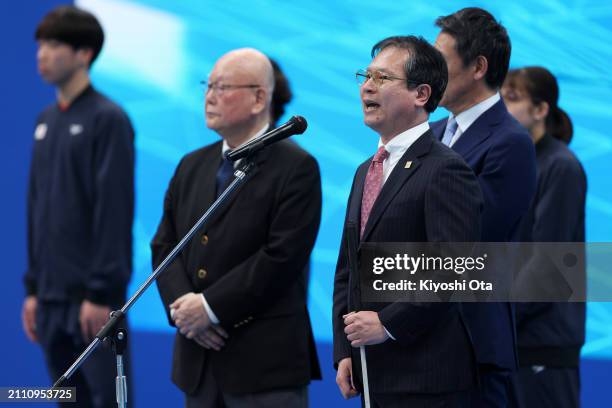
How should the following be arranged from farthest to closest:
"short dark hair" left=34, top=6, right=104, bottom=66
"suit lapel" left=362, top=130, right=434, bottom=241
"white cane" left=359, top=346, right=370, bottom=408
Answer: "short dark hair" left=34, top=6, right=104, bottom=66 < "suit lapel" left=362, top=130, right=434, bottom=241 < "white cane" left=359, top=346, right=370, bottom=408

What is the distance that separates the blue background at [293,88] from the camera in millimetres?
4234

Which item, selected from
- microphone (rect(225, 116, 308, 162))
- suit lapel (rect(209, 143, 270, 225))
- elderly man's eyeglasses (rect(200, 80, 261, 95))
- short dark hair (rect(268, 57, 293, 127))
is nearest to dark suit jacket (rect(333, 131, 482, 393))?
microphone (rect(225, 116, 308, 162))

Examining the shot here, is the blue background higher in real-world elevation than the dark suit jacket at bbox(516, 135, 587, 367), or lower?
higher

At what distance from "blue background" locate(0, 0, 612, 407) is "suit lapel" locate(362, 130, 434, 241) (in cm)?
167

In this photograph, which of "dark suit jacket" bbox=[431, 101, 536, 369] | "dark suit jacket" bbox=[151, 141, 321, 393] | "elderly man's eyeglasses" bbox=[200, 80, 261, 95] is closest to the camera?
"dark suit jacket" bbox=[431, 101, 536, 369]

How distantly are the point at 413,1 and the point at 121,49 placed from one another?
1.66 m

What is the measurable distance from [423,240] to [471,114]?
0.65 meters

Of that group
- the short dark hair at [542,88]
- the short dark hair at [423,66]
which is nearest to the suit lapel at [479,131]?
the short dark hair at [423,66]

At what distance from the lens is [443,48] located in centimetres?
317

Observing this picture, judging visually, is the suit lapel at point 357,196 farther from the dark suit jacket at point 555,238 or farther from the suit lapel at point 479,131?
the dark suit jacket at point 555,238

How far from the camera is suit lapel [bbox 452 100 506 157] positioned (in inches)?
120

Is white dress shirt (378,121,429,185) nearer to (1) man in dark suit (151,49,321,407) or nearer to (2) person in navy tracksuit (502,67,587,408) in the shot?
(1) man in dark suit (151,49,321,407)

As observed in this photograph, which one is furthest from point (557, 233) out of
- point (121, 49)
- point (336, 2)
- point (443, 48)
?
point (121, 49)

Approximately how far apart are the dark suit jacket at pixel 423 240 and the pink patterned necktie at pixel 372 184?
0.05 metres
